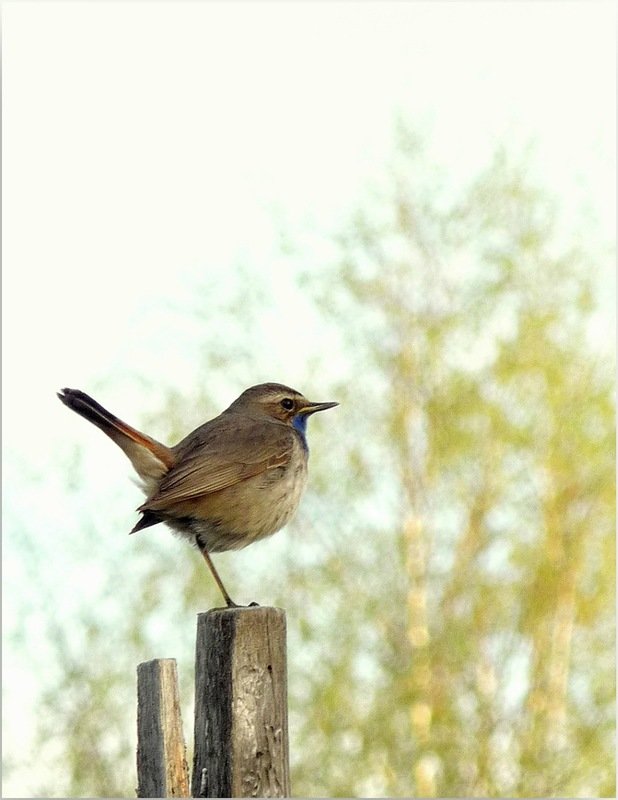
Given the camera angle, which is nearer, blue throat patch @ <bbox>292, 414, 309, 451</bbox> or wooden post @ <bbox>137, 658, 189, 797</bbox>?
wooden post @ <bbox>137, 658, 189, 797</bbox>

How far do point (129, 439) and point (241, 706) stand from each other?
249 cm

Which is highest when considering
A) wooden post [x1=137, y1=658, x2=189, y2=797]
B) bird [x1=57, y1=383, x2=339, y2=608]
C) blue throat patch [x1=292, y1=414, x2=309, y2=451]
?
blue throat patch [x1=292, y1=414, x2=309, y2=451]

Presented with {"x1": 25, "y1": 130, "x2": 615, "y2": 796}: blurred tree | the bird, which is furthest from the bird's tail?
{"x1": 25, "y1": 130, "x2": 615, "y2": 796}: blurred tree

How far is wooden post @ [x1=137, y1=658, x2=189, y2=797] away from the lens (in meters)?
3.79

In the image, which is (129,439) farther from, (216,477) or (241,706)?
(241,706)

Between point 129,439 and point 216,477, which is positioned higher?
point 129,439

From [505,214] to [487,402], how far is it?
218 centimetres

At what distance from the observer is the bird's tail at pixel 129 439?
227 inches

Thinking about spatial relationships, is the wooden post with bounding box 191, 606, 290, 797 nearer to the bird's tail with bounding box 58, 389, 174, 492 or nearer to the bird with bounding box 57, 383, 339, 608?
the bird with bounding box 57, 383, 339, 608

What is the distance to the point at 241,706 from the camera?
11.8 ft

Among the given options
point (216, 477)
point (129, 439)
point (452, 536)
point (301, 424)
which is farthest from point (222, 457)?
point (452, 536)

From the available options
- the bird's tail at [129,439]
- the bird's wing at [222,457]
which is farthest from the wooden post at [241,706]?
the bird's tail at [129,439]

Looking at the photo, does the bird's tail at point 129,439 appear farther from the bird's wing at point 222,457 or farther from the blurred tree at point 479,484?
the blurred tree at point 479,484

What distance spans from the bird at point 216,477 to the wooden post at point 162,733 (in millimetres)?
1855
